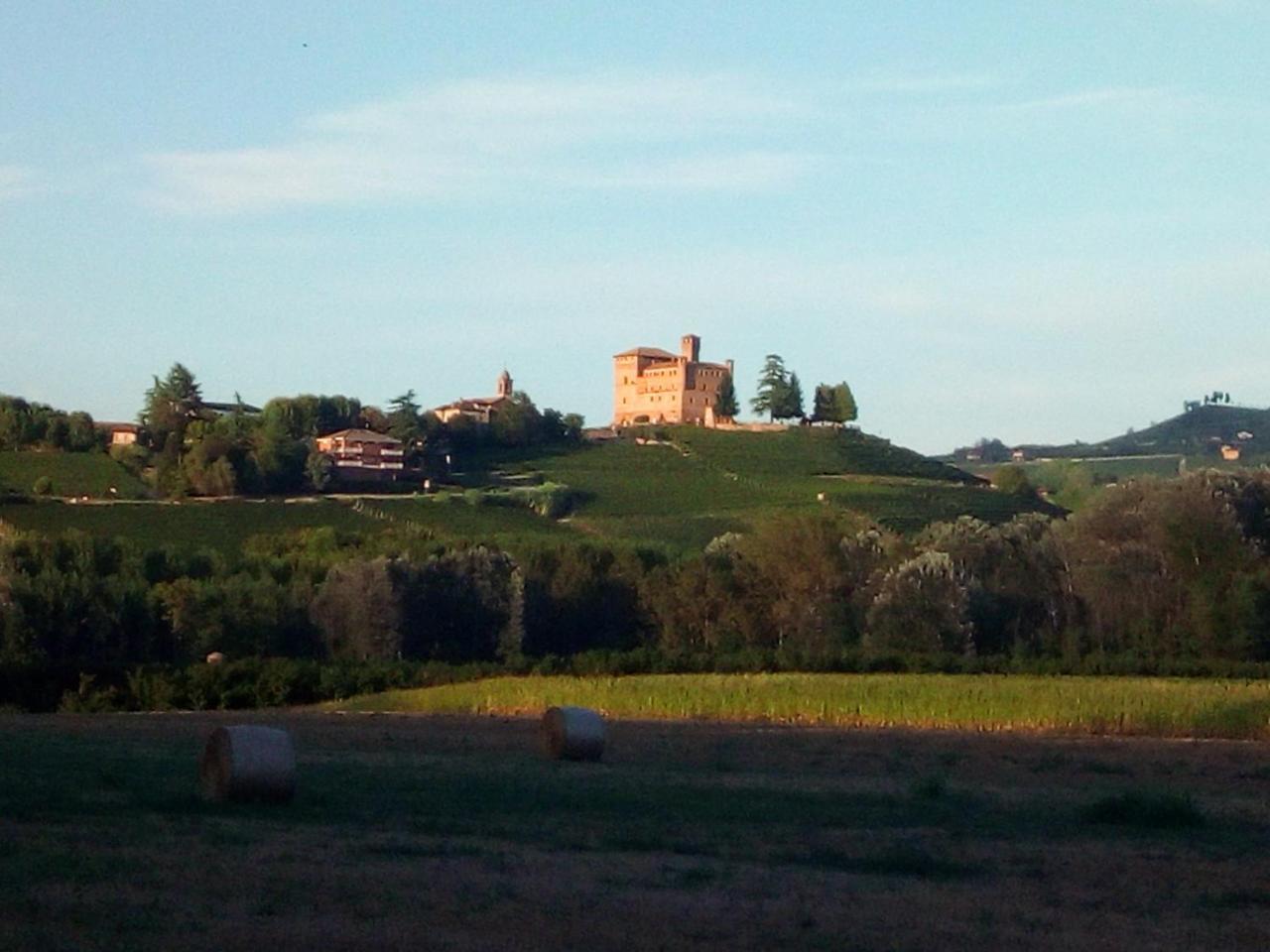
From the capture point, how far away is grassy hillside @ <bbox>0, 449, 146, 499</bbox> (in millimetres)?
94938

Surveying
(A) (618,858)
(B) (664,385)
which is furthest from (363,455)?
(A) (618,858)

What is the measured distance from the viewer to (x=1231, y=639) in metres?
59.9

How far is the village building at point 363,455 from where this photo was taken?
109m

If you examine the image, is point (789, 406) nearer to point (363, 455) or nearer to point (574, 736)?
point (363, 455)

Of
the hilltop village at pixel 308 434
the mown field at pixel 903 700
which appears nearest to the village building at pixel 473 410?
the hilltop village at pixel 308 434

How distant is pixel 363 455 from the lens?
114 meters

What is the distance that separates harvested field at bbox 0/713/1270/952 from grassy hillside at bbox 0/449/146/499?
72742 millimetres

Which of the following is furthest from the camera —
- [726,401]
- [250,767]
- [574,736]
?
[726,401]

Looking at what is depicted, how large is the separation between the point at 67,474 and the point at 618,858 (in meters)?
89.2

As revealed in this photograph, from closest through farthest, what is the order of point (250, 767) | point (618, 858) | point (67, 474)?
point (618, 858) → point (250, 767) → point (67, 474)

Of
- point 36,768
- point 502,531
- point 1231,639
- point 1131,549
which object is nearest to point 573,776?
point 36,768

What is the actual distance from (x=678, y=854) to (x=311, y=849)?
2.91 m

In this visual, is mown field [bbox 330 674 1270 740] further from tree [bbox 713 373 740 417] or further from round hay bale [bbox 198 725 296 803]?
tree [bbox 713 373 740 417]

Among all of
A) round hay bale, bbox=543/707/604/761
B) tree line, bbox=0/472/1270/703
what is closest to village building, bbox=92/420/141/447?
tree line, bbox=0/472/1270/703
